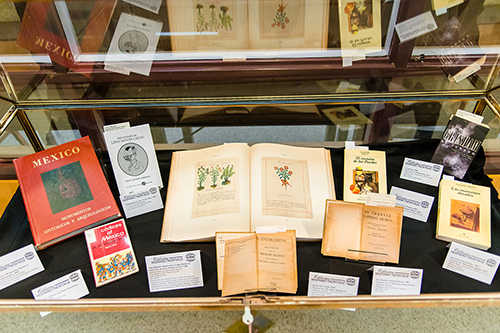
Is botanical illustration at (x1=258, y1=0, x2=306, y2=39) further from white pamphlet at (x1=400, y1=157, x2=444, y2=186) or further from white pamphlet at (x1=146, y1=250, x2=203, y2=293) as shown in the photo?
white pamphlet at (x1=146, y1=250, x2=203, y2=293)

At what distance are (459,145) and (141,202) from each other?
3.85 ft

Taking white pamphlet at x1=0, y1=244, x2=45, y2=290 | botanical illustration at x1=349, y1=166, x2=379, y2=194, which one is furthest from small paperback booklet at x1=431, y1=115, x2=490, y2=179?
white pamphlet at x1=0, y1=244, x2=45, y2=290

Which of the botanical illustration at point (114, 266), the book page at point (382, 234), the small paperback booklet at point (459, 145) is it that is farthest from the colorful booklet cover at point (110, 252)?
the small paperback booklet at point (459, 145)

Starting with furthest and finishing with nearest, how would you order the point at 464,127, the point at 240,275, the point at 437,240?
the point at 464,127
the point at 437,240
the point at 240,275

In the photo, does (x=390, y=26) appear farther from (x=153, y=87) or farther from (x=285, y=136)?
(x=153, y=87)

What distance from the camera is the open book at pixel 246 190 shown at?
1057mm

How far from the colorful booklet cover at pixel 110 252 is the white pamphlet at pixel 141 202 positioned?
2.2 inches

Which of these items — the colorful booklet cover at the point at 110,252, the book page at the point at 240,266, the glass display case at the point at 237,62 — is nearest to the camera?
the book page at the point at 240,266

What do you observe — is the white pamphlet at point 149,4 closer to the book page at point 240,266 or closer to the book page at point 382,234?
the book page at point 240,266

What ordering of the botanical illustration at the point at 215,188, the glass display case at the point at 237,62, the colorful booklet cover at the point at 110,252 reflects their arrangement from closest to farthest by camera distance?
the colorful booklet cover at the point at 110,252
the botanical illustration at the point at 215,188
the glass display case at the point at 237,62

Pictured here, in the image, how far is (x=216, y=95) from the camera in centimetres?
126

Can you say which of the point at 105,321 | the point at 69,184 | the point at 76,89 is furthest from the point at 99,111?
the point at 105,321

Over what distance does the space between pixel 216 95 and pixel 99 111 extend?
528 mm

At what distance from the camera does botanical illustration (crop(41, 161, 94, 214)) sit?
1.08 metres
